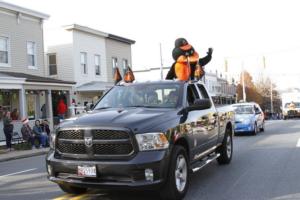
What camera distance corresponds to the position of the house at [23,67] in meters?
23.4

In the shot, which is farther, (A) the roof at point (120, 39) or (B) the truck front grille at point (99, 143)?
(A) the roof at point (120, 39)

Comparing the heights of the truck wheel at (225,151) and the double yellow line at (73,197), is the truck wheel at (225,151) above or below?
above

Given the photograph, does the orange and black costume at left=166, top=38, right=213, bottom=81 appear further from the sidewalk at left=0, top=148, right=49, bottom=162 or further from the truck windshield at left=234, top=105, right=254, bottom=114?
the truck windshield at left=234, top=105, right=254, bottom=114

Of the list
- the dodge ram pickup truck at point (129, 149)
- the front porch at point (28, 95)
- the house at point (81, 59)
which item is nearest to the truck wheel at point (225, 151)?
the dodge ram pickup truck at point (129, 149)

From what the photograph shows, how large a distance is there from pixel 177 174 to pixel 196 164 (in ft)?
4.18

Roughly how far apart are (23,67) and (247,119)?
12.9m

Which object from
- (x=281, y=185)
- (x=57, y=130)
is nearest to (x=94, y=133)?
(x=57, y=130)

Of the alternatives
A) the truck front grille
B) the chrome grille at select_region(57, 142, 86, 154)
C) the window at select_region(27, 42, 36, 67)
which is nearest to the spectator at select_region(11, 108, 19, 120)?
the window at select_region(27, 42, 36, 67)

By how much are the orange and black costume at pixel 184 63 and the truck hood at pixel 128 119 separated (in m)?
4.66

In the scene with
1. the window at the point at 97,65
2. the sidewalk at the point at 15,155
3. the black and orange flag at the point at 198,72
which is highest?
the window at the point at 97,65

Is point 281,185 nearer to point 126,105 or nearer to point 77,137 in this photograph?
point 126,105

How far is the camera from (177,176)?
693cm

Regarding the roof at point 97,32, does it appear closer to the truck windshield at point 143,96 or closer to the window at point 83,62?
the window at point 83,62

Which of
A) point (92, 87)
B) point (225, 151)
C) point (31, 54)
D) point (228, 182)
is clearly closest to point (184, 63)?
point (225, 151)
